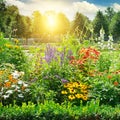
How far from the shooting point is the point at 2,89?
7945 millimetres

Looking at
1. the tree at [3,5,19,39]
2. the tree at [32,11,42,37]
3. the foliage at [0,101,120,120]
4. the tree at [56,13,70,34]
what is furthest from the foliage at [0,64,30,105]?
the tree at [56,13,70,34]

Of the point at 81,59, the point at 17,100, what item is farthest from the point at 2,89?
the point at 81,59

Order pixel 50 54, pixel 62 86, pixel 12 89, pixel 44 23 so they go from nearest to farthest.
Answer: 1. pixel 12 89
2. pixel 62 86
3. pixel 50 54
4. pixel 44 23

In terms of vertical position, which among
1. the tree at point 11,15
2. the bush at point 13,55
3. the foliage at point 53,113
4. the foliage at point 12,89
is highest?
the tree at point 11,15

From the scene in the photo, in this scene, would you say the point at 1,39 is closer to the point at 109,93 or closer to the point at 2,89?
the point at 2,89

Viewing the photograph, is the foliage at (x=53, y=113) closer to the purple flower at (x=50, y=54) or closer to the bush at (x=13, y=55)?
the purple flower at (x=50, y=54)

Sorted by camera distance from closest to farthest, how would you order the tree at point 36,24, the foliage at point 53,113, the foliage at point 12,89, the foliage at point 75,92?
the foliage at point 53,113 < the foliage at point 12,89 < the foliage at point 75,92 < the tree at point 36,24

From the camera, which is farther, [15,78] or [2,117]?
[15,78]

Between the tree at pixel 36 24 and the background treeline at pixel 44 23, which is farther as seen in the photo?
the tree at pixel 36 24

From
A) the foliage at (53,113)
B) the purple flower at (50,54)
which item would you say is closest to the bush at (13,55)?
the purple flower at (50,54)

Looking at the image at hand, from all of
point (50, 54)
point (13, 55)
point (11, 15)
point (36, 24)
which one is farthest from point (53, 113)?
point (36, 24)

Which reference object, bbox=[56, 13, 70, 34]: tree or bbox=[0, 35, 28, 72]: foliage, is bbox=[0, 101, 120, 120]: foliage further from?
bbox=[56, 13, 70, 34]: tree

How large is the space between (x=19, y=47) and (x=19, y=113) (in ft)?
14.5

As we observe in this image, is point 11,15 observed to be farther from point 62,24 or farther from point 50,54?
point 50,54
